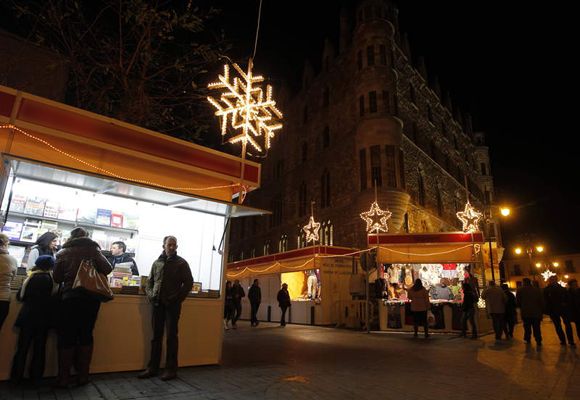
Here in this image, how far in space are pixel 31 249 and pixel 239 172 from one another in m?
3.52

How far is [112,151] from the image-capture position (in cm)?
627

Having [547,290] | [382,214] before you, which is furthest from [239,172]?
[382,214]

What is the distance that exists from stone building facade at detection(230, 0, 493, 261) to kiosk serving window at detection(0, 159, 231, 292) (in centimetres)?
1368

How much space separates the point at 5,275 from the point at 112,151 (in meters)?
2.37

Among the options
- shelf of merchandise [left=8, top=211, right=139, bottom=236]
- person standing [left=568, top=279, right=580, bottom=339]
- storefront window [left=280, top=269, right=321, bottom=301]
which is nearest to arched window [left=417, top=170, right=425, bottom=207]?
storefront window [left=280, top=269, right=321, bottom=301]

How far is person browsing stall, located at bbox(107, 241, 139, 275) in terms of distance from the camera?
21.5 ft

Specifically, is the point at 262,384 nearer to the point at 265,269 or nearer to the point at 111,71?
the point at 111,71

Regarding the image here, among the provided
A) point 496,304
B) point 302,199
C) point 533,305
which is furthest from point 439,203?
point 533,305

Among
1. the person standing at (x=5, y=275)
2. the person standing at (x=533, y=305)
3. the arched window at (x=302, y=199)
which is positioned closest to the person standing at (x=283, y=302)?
the person standing at (x=533, y=305)

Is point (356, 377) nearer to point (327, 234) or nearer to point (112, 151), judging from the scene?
point (112, 151)

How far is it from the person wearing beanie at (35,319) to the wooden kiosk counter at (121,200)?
28 cm

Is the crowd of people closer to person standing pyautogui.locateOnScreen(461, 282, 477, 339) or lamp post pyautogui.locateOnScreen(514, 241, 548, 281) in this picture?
person standing pyautogui.locateOnScreen(461, 282, 477, 339)

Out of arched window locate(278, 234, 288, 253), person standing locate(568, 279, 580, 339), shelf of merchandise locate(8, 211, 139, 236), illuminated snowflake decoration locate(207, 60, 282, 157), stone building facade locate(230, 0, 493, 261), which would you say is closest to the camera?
shelf of merchandise locate(8, 211, 139, 236)

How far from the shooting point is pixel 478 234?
14.3 metres
